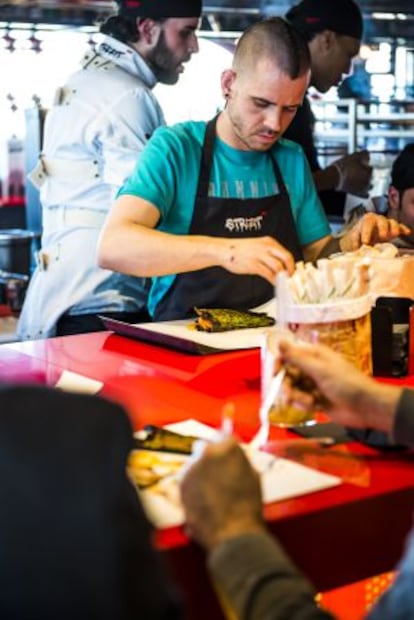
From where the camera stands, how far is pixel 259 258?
2.23 metres

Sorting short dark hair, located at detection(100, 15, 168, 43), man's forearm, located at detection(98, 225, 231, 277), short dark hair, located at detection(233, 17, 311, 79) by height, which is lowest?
man's forearm, located at detection(98, 225, 231, 277)

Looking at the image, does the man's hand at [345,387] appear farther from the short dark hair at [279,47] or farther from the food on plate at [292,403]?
the short dark hair at [279,47]

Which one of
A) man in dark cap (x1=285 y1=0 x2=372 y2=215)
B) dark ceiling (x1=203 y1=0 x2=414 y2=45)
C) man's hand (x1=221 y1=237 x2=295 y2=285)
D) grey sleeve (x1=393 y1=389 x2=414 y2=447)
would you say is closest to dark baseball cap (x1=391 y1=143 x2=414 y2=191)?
man in dark cap (x1=285 y1=0 x2=372 y2=215)

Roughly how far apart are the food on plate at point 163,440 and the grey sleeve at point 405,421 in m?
0.32

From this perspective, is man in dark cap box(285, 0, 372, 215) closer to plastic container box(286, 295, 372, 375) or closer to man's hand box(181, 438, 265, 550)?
plastic container box(286, 295, 372, 375)

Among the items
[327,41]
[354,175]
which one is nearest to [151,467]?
[327,41]

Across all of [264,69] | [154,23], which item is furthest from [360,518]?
[154,23]

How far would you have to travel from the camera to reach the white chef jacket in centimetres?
332

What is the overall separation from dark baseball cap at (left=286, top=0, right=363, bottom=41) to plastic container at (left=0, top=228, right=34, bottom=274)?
3.64 meters

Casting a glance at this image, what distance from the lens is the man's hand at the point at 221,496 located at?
1233 mm

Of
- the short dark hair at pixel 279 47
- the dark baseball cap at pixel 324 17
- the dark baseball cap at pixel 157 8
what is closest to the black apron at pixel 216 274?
the short dark hair at pixel 279 47

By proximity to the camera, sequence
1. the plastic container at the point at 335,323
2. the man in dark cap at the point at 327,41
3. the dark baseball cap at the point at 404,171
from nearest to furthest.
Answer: the plastic container at the point at 335,323
the dark baseball cap at the point at 404,171
the man in dark cap at the point at 327,41

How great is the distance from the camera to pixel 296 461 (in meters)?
1.57

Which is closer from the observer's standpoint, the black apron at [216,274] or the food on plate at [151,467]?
the food on plate at [151,467]
